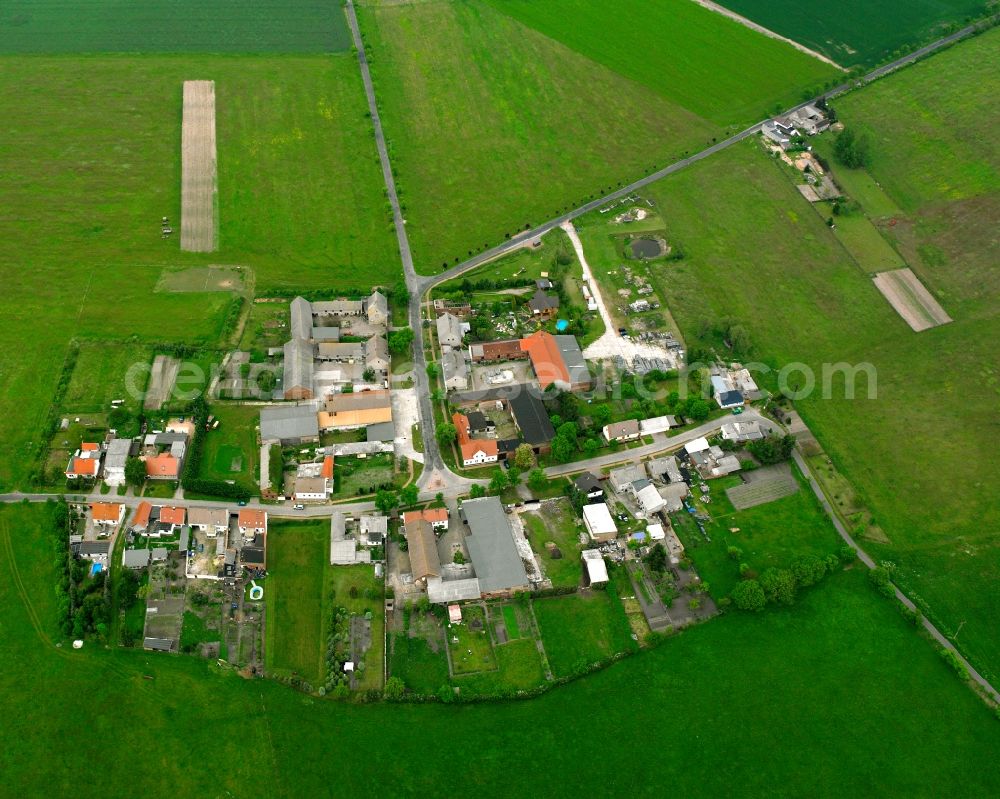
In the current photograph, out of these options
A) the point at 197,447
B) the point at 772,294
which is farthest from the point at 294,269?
the point at 772,294

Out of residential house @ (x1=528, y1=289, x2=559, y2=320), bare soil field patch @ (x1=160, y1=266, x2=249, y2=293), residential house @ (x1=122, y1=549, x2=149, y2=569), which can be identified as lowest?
residential house @ (x1=122, y1=549, x2=149, y2=569)

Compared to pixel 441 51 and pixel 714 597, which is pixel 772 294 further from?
pixel 441 51

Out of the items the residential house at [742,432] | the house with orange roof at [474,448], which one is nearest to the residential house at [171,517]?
the house with orange roof at [474,448]

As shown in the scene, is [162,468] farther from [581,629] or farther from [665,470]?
[665,470]

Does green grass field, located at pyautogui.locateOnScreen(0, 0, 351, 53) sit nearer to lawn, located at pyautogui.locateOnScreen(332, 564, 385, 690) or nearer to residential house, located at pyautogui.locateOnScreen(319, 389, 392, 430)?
residential house, located at pyautogui.locateOnScreen(319, 389, 392, 430)

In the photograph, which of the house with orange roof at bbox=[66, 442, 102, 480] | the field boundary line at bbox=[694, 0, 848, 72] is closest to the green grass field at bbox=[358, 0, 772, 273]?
the field boundary line at bbox=[694, 0, 848, 72]

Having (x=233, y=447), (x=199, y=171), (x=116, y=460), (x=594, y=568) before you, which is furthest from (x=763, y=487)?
(x=199, y=171)
